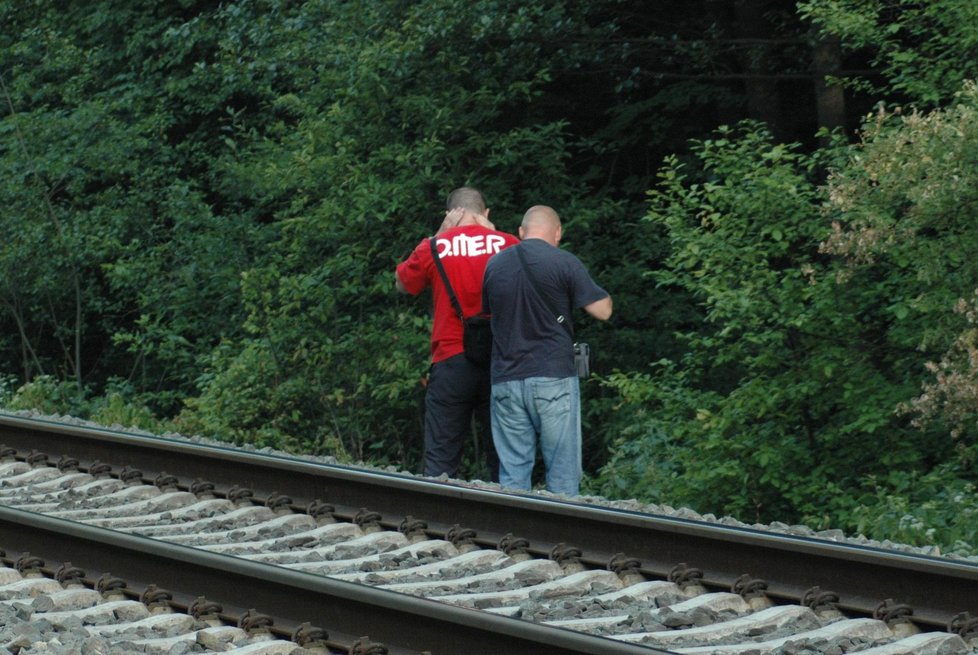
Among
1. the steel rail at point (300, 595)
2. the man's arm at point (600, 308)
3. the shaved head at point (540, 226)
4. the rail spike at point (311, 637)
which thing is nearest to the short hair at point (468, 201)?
the shaved head at point (540, 226)

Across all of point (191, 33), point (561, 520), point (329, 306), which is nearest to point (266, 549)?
point (561, 520)

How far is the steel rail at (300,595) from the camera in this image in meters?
4.60

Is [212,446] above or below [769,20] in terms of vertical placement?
below

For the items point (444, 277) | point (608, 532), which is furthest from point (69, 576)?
point (444, 277)

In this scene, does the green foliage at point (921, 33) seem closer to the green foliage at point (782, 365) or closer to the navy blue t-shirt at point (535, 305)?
the green foliage at point (782, 365)

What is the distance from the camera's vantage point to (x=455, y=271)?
28.8ft

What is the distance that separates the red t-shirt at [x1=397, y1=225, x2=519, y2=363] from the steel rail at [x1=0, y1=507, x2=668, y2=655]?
9.45 feet

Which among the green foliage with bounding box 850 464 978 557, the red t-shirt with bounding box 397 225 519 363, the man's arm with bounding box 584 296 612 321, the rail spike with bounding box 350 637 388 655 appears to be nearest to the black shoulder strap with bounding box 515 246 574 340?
the man's arm with bounding box 584 296 612 321

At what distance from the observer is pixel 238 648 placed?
199 inches

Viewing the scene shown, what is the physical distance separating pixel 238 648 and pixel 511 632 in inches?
42.0

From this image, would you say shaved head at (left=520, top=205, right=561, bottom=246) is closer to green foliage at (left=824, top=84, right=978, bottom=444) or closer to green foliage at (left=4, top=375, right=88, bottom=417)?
green foliage at (left=824, top=84, right=978, bottom=444)

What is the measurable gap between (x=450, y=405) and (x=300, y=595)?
11.7ft

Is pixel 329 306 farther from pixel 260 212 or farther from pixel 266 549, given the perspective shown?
pixel 266 549

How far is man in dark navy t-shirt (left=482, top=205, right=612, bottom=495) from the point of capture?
27.5 feet
